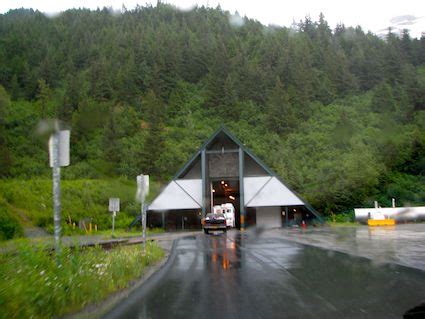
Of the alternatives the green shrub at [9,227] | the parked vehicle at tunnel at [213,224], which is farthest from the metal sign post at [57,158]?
the parked vehicle at tunnel at [213,224]

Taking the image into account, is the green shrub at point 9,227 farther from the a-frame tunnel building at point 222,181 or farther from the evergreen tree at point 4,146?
the evergreen tree at point 4,146

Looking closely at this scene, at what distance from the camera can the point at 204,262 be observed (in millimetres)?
14258

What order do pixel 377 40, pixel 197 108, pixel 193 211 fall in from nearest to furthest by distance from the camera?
pixel 193 211 < pixel 197 108 < pixel 377 40

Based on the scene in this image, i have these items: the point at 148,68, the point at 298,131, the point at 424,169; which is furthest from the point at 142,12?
the point at 424,169

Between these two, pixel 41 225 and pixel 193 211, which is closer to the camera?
pixel 41 225

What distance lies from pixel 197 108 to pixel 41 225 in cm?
5359

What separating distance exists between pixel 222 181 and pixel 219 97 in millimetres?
41879

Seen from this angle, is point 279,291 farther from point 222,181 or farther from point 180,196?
point 222,181

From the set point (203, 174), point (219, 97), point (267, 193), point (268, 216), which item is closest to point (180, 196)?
point (203, 174)

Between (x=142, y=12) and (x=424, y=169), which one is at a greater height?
(x=142, y=12)

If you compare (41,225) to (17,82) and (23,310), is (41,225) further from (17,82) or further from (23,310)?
(17,82)

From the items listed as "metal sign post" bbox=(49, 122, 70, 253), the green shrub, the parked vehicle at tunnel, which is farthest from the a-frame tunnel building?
"metal sign post" bbox=(49, 122, 70, 253)

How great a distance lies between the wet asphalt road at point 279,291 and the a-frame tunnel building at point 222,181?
3187 cm

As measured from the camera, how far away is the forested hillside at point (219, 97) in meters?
55.6
